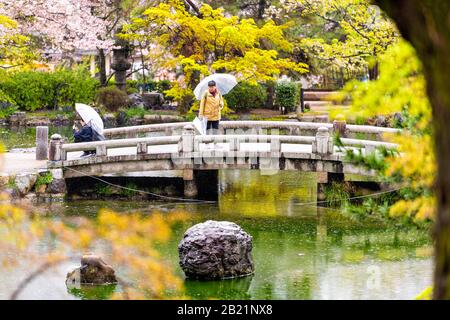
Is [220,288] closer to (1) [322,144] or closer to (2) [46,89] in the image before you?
(1) [322,144]

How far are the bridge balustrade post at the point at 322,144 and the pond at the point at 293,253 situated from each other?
1.33 m

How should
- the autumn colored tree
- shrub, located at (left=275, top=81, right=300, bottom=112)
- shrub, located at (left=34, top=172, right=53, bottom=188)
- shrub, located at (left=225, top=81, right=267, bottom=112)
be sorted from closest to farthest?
the autumn colored tree → shrub, located at (left=34, top=172, right=53, bottom=188) → shrub, located at (left=275, top=81, right=300, bottom=112) → shrub, located at (left=225, top=81, right=267, bottom=112)

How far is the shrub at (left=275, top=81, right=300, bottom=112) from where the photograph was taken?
125ft

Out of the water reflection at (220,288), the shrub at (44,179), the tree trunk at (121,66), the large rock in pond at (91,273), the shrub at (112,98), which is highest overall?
the tree trunk at (121,66)

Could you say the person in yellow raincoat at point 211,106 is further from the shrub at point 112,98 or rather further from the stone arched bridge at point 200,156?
the shrub at point 112,98

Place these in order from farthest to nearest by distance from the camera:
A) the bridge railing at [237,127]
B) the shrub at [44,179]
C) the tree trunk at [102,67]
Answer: the tree trunk at [102,67] < the bridge railing at [237,127] < the shrub at [44,179]

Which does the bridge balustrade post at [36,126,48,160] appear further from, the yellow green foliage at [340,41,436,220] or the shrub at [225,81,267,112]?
the yellow green foliage at [340,41,436,220]

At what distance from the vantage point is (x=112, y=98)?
127 feet

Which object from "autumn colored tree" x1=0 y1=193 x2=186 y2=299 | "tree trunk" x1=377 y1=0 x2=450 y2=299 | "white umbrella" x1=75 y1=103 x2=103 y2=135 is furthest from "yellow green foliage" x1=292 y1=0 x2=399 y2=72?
"tree trunk" x1=377 y1=0 x2=450 y2=299

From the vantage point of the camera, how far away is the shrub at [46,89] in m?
39.9

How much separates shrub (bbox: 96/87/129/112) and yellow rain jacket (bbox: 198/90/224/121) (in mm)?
15224

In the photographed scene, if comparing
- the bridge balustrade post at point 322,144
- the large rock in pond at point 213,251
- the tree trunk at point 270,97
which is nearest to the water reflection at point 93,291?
the large rock in pond at point 213,251
